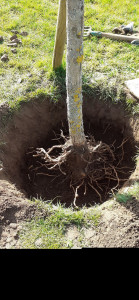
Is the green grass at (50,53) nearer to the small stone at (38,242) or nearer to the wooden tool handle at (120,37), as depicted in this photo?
the wooden tool handle at (120,37)

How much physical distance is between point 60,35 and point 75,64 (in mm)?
1299

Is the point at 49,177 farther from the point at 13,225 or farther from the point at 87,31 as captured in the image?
the point at 87,31

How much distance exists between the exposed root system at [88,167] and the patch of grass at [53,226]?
0.43 meters

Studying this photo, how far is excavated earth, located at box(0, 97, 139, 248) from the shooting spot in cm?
242

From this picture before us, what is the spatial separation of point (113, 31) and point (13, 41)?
1421 mm

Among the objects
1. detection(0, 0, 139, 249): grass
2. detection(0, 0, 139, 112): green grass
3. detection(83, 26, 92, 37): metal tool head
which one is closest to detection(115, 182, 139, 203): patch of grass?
detection(0, 0, 139, 249): grass

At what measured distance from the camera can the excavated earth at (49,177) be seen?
2.42 meters

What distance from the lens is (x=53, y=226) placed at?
2.50 metres

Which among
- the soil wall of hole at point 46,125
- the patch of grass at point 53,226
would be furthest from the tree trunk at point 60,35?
the patch of grass at point 53,226

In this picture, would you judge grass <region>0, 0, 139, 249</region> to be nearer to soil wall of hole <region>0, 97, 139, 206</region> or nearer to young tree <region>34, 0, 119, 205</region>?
soil wall of hole <region>0, 97, 139, 206</region>

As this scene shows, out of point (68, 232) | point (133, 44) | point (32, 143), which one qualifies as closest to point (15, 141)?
point (32, 143)

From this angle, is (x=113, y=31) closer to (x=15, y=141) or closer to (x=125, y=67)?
(x=125, y=67)

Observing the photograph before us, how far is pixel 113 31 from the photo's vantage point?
4.45 metres

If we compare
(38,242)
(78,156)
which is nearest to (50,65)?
(78,156)
